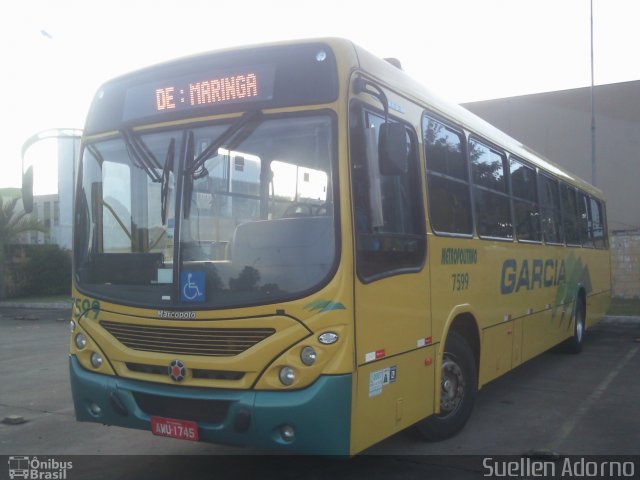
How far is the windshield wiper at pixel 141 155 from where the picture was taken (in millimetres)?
5215

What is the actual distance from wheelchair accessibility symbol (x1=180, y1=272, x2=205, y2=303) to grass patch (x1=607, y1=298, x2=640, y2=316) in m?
15.3

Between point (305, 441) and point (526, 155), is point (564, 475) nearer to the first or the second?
point (305, 441)

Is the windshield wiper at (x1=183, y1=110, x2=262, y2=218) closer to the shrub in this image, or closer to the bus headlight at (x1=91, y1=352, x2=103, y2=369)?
the bus headlight at (x1=91, y1=352, x2=103, y2=369)

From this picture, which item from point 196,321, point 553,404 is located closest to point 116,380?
point 196,321

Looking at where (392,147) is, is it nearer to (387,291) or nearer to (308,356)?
(387,291)

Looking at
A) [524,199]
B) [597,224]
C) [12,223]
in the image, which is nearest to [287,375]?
[524,199]

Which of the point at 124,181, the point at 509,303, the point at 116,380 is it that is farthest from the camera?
the point at 509,303

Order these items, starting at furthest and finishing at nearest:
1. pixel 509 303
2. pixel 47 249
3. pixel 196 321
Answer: pixel 47 249
pixel 509 303
pixel 196 321

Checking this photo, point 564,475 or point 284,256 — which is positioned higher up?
point 284,256

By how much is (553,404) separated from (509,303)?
1.28m

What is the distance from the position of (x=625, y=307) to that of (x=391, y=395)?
16.5 meters

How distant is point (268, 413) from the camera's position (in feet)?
14.7

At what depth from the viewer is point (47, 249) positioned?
107 feet

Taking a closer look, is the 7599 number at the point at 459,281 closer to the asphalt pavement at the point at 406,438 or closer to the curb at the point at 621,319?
the asphalt pavement at the point at 406,438
